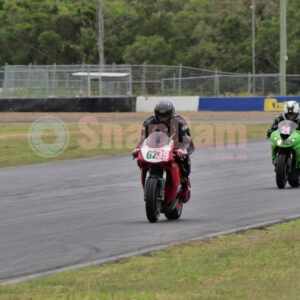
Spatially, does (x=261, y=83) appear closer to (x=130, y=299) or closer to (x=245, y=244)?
(x=245, y=244)

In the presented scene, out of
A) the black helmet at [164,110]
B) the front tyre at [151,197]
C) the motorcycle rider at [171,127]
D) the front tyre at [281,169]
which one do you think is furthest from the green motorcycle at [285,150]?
the front tyre at [151,197]

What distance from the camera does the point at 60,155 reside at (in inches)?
849

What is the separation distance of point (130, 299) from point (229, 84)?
39.7 meters

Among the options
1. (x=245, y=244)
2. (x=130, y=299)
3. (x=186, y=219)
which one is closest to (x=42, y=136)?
(x=186, y=219)

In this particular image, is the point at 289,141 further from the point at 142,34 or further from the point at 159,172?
the point at 142,34

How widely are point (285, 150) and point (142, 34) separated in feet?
198

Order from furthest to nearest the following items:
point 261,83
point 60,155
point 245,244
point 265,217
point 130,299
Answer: point 261,83
point 60,155
point 265,217
point 245,244
point 130,299

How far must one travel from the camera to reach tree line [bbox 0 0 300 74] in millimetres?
67000

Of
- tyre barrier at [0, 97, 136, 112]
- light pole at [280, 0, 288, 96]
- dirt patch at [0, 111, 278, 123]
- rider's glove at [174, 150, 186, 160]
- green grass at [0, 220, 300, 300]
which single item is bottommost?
green grass at [0, 220, 300, 300]

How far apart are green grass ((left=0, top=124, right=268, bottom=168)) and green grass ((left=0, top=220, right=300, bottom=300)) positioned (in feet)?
A: 41.4

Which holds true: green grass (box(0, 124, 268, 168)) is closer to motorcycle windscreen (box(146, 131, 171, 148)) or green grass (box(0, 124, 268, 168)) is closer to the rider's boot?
the rider's boot

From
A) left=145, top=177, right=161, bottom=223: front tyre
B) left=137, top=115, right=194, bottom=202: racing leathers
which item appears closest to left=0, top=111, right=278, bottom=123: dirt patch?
left=137, top=115, right=194, bottom=202: racing leathers

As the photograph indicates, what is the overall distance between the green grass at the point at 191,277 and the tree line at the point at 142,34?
59.5m

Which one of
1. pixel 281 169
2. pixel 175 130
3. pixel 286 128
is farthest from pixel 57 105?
pixel 175 130
